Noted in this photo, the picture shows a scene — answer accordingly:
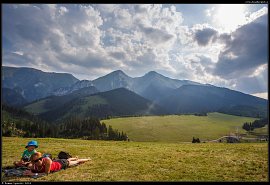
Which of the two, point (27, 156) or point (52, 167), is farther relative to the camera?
point (27, 156)

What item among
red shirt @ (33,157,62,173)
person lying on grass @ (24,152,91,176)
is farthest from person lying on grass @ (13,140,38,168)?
red shirt @ (33,157,62,173)

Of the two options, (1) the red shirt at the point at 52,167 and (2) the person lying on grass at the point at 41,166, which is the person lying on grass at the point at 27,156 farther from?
(1) the red shirt at the point at 52,167

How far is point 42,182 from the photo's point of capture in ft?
42.5

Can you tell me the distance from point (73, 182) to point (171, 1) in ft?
37.4

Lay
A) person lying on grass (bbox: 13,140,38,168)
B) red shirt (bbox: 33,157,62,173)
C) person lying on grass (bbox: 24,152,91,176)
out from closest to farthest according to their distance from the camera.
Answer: person lying on grass (bbox: 24,152,91,176), red shirt (bbox: 33,157,62,173), person lying on grass (bbox: 13,140,38,168)

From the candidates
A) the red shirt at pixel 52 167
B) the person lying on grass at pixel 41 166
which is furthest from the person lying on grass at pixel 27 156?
the red shirt at pixel 52 167

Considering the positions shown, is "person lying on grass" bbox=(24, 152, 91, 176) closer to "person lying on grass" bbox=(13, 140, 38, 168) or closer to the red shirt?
the red shirt

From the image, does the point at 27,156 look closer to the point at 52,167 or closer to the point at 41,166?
the point at 41,166

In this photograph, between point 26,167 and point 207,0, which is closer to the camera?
point 207,0

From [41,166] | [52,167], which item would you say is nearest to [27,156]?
Result: [41,166]

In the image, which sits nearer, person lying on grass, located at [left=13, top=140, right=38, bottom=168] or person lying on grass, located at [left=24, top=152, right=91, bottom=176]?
person lying on grass, located at [left=24, top=152, right=91, bottom=176]

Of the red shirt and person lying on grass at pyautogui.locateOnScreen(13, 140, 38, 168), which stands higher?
person lying on grass at pyautogui.locateOnScreen(13, 140, 38, 168)

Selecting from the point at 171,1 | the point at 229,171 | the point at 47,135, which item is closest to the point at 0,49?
the point at 171,1

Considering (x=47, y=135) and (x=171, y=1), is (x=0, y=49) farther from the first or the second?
(x=47, y=135)
